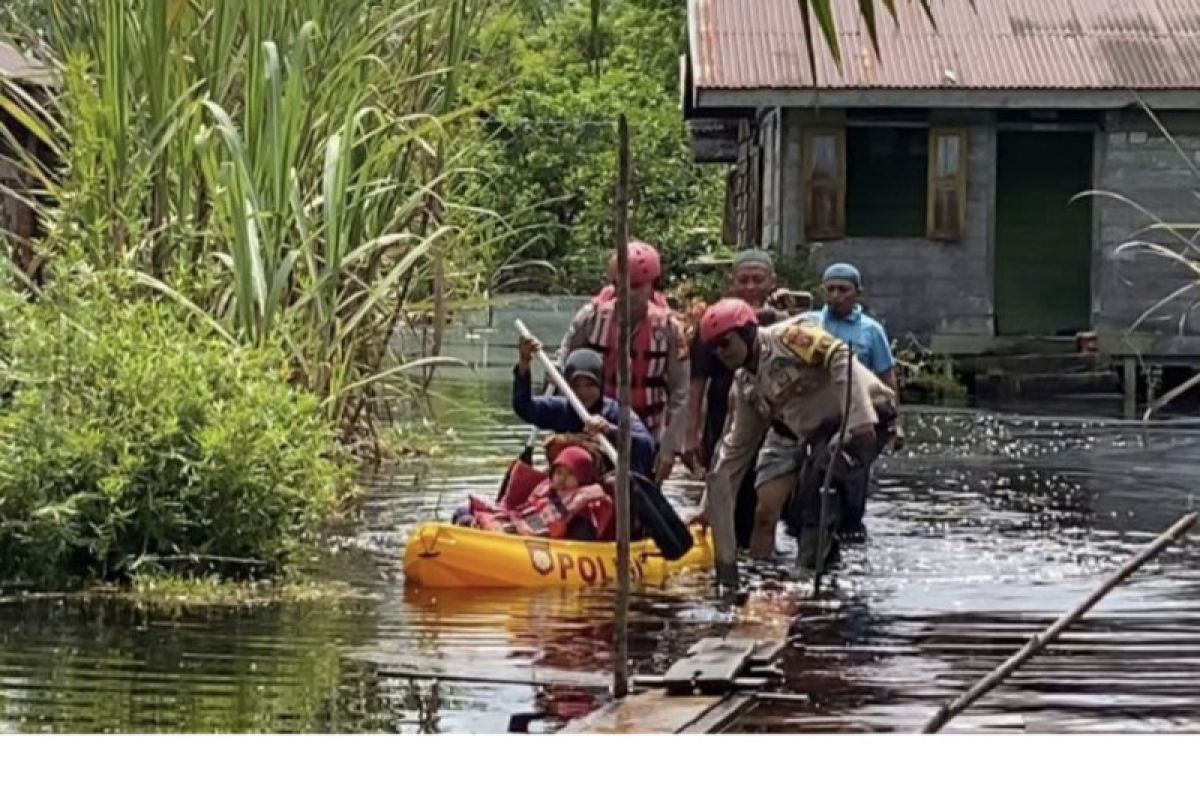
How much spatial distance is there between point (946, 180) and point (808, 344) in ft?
32.7

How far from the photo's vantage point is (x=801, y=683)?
5.89 m

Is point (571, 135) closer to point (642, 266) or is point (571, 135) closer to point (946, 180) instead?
point (642, 266)

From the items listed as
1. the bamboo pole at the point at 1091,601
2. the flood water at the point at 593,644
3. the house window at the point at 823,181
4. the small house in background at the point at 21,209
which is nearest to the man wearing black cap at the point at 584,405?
the flood water at the point at 593,644

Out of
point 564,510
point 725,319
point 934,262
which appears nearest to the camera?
point 725,319

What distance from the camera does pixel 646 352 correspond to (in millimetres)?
7996

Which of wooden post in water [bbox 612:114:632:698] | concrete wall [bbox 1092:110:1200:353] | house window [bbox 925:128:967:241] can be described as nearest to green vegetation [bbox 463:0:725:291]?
house window [bbox 925:128:967:241]

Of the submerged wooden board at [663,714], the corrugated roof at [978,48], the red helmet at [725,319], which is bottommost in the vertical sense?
the submerged wooden board at [663,714]

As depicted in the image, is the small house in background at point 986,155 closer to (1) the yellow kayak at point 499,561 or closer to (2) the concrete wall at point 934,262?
(2) the concrete wall at point 934,262

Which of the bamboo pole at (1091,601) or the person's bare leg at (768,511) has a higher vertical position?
the bamboo pole at (1091,601)

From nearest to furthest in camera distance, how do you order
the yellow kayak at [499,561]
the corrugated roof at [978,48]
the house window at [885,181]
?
the yellow kayak at [499,561] < the corrugated roof at [978,48] < the house window at [885,181]

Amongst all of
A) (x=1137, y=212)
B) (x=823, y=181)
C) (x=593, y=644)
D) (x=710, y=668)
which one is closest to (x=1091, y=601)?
(x=710, y=668)

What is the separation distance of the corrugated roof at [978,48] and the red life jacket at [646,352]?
7.93 m

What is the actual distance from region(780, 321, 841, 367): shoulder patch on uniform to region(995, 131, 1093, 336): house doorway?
35.3ft

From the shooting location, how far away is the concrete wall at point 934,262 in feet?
57.0
